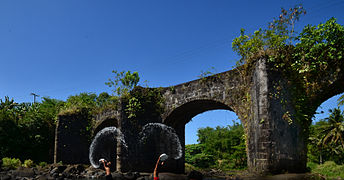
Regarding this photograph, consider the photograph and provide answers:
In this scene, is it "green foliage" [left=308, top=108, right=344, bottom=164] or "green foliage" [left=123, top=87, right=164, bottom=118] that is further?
"green foliage" [left=308, top=108, right=344, bottom=164]

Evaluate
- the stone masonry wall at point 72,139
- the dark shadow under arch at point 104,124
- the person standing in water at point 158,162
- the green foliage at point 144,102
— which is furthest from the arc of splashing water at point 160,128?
the person standing in water at point 158,162

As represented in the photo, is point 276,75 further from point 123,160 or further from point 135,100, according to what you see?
point 123,160

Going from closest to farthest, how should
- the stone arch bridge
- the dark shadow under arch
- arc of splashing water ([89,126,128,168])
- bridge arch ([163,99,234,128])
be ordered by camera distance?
the stone arch bridge → bridge arch ([163,99,234,128]) → the dark shadow under arch → arc of splashing water ([89,126,128,168])

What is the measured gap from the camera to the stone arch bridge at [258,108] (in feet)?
27.9

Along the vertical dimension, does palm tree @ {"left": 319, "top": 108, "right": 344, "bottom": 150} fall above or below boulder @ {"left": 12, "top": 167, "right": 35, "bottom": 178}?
above

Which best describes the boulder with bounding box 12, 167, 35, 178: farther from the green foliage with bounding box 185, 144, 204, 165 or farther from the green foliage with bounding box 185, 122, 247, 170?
the green foliage with bounding box 185, 144, 204, 165

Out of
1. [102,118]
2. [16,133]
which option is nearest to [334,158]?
[102,118]

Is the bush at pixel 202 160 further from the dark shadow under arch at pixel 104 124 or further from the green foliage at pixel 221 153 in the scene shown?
the dark shadow under arch at pixel 104 124

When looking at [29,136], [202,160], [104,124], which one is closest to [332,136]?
[202,160]

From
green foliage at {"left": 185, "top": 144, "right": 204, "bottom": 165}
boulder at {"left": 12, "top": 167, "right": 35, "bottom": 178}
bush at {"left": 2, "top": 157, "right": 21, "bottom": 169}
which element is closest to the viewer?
boulder at {"left": 12, "top": 167, "right": 35, "bottom": 178}

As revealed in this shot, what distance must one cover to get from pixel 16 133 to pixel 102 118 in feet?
28.4

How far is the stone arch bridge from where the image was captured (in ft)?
27.9

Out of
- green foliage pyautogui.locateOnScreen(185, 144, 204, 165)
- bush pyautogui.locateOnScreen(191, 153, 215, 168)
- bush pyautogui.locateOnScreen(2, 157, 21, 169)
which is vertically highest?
bush pyautogui.locateOnScreen(2, 157, 21, 169)

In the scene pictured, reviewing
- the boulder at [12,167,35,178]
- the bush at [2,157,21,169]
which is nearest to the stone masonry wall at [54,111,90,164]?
the boulder at [12,167,35,178]
